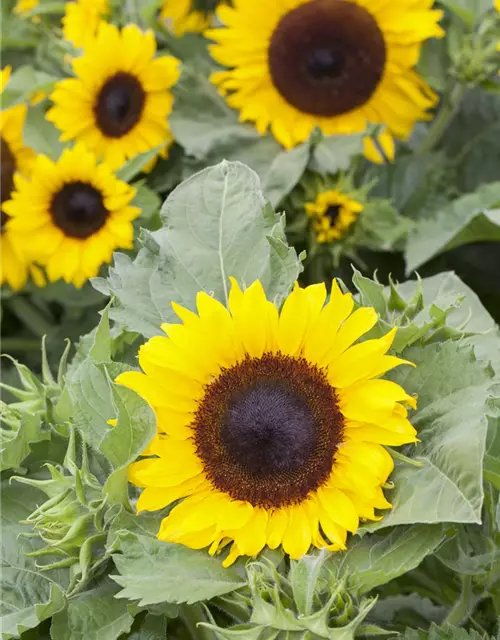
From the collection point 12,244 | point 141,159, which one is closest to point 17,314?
point 12,244

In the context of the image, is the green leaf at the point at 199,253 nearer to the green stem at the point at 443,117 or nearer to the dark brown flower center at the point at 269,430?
the dark brown flower center at the point at 269,430

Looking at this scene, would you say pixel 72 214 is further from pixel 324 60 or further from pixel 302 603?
pixel 302 603

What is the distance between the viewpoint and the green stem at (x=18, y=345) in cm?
96

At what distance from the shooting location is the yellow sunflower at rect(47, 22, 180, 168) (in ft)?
2.64

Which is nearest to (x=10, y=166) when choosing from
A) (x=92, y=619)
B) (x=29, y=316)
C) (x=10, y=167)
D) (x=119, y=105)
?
(x=10, y=167)

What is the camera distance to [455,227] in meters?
0.84

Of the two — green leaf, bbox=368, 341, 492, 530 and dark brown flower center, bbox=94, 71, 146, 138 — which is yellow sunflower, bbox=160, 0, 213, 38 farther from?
green leaf, bbox=368, 341, 492, 530

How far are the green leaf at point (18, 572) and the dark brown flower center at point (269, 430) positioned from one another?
0.43 feet

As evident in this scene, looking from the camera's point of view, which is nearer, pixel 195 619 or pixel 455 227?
pixel 195 619

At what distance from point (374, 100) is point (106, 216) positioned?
0.29 meters

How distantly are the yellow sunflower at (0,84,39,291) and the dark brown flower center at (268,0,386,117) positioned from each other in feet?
0.82

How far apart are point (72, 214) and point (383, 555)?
0.48 metres

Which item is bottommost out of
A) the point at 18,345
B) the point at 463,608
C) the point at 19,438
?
the point at 18,345

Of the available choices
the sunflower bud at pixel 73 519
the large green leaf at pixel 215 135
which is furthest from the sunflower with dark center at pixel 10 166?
the sunflower bud at pixel 73 519
